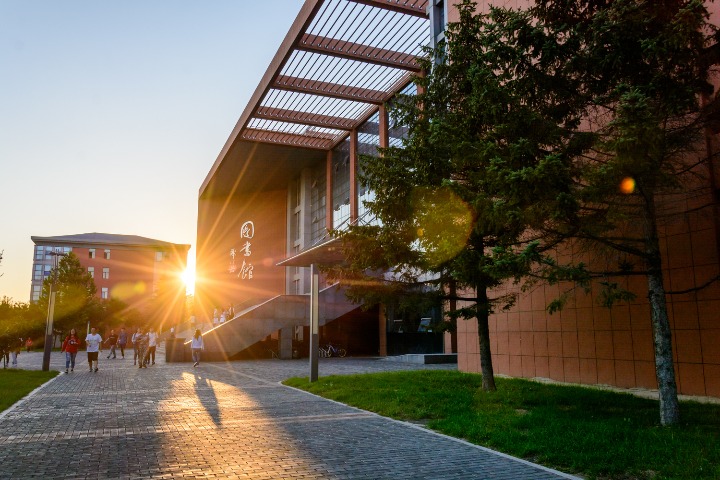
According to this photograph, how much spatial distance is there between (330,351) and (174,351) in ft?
28.3

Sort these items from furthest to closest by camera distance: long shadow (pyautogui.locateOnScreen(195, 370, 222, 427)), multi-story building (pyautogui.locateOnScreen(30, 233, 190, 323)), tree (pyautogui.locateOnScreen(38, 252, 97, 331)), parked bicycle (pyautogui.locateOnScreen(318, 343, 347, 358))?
multi-story building (pyautogui.locateOnScreen(30, 233, 190, 323)), tree (pyautogui.locateOnScreen(38, 252, 97, 331)), parked bicycle (pyautogui.locateOnScreen(318, 343, 347, 358)), long shadow (pyautogui.locateOnScreen(195, 370, 222, 427))

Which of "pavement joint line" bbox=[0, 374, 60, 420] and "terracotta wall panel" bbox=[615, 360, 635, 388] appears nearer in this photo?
"pavement joint line" bbox=[0, 374, 60, 420]

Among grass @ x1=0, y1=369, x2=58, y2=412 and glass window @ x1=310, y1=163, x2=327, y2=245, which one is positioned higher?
glass window @ x1=310, y1=163, x2=327, y2=245

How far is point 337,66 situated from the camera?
28.8m

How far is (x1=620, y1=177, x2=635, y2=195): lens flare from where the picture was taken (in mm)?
8305

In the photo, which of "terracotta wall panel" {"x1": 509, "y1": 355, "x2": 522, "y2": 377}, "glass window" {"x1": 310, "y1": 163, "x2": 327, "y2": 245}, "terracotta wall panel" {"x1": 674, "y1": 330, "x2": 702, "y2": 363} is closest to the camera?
"terracotta wall panel" {"x1": 674, "y1": 330, "x2": 702, "y2": 363}

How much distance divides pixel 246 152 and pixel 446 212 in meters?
35.1

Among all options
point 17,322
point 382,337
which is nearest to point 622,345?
point 382,337

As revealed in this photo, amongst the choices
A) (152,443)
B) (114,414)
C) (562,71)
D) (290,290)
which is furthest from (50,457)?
(290,290)

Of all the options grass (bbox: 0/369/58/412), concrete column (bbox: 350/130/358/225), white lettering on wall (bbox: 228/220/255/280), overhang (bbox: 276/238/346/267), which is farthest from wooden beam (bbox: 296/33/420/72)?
white lettering on wall (bbox: 228/220/255/280)

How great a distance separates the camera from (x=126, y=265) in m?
89.8

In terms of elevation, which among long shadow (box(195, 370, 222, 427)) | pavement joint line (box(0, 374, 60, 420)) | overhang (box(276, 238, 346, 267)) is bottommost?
long shadow (box(195, 370, 222, 427))

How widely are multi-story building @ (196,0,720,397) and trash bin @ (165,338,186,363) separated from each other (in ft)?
5.54

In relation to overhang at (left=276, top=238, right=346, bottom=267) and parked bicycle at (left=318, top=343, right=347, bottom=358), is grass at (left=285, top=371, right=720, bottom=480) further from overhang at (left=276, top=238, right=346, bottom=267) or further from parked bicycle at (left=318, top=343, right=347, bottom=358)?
overhang at (left=276, top=238, right=346, bottom=267)
